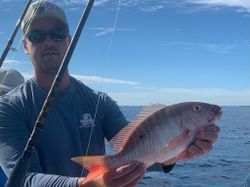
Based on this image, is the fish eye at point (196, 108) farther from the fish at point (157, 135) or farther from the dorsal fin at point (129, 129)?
the dorsal fin at point (129, 129)

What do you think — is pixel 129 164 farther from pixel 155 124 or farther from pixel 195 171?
pixel 195 171

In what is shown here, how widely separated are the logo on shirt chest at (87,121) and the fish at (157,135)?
40.8 inches

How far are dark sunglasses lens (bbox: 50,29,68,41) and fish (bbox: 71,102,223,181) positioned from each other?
1.60 meters

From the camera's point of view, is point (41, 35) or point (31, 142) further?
point (41, 35)

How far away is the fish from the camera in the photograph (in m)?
3.63

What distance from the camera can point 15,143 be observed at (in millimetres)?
4281

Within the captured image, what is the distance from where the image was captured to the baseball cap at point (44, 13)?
4930 millimetres

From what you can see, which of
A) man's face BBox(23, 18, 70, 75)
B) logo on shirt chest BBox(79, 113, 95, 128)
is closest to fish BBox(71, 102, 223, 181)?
logo on shirt chest BBox(79, 113, 95, 128)

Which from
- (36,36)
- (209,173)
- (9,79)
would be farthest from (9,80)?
(209,173)

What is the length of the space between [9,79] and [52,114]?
Answer: 4.12 metres

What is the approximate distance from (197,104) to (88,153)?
149 cm

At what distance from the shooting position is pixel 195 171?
67.7ft

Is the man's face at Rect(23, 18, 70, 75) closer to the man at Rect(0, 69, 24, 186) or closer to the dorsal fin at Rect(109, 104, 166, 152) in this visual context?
the dorsal fin at Rect(109, 104, 166, 152)

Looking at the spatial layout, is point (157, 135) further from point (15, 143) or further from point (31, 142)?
point (15, 143)
